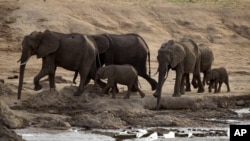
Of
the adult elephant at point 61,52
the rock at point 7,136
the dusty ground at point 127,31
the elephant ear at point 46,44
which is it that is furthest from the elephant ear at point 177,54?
the rock at point 7,136

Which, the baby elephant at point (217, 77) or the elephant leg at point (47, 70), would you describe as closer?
the elephant leg at point (47, 70)

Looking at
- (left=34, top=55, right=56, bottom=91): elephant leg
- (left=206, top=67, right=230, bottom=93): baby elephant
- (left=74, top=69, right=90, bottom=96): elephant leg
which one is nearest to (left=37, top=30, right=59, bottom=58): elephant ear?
(left=34, top=55, right=56, bottom=91): elephant leg

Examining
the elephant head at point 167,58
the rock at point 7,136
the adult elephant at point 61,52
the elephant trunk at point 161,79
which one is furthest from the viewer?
the adult elephant at point 61,52

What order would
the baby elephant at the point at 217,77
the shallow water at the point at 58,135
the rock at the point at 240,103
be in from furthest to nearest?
1. the baby elephant at the point at 217,77
2. the rock at the point at 240,103
3. the shallow water at the point at 58,135

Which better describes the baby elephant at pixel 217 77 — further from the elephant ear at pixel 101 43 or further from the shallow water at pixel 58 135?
the shallow water at pixel 58 135

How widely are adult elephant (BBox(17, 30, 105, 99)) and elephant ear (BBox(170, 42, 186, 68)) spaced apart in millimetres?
1839

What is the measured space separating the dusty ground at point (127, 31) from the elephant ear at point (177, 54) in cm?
81

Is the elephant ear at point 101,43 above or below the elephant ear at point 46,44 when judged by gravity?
below

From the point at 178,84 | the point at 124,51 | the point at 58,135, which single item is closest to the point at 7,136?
the point at 58,135

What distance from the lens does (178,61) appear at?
19375 millimetres

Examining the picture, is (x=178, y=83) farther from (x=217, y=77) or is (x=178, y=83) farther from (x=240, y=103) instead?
(x=217, y=77)

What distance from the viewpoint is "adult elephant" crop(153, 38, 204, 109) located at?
18562mm

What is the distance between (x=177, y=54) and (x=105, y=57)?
1.93m

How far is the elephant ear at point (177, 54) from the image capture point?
1912 centimetres
